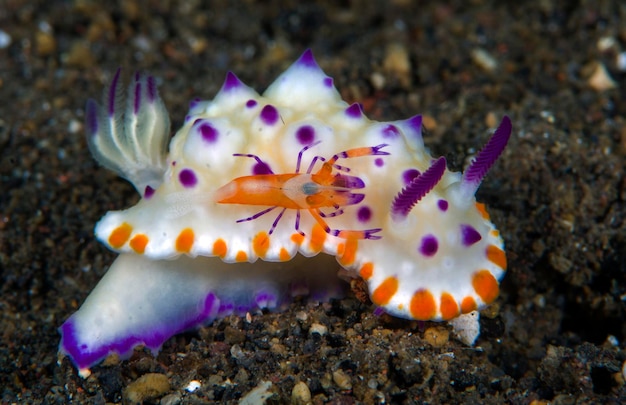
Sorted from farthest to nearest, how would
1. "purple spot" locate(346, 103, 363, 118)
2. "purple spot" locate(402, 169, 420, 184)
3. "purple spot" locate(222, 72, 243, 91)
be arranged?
"purple spot" locate(222, 72, 243, 91)
"purple spot" locate(346, 103, 363, 118)
"purple spot" locate(402, 169, 420, 184)

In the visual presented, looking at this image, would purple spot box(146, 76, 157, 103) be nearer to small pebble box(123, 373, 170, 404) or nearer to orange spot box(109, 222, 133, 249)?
orange spot box(109, 222, 133, 249)

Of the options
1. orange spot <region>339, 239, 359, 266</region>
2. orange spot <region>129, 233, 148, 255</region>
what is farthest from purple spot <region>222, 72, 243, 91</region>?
orange spot <region>339, 239, 359, 266</region>

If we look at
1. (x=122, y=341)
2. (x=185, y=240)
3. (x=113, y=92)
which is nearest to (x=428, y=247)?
(x=185, y=240)

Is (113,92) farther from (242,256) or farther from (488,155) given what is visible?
(488,155)

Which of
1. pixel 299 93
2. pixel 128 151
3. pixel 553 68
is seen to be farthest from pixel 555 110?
pixel 128 151

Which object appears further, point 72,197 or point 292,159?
point 72,197

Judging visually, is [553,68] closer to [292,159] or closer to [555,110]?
[555,110]
